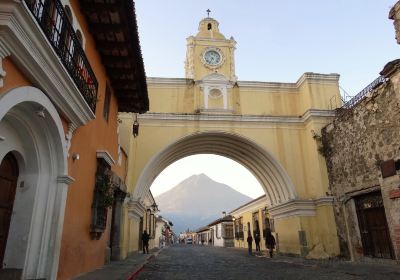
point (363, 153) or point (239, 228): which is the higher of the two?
point (363, 153)

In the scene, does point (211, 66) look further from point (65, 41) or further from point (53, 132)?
point (53, 132)

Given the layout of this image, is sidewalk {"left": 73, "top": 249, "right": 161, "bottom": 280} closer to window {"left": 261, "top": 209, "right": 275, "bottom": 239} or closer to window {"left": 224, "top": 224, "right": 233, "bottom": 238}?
window {"left": 261, "top": 209, "right": 275, "bottom": 239}

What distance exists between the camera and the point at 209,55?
20875 millimetres

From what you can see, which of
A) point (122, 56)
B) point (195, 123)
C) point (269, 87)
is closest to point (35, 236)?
point (122, 56)

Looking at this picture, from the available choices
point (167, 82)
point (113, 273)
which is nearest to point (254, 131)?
point (167, 82)

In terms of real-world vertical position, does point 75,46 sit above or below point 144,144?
below

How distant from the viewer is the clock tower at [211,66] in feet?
62.4

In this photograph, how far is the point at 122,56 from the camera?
358 inches

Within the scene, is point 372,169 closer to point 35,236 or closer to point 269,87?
point 269,87

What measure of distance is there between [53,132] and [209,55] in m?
16.2

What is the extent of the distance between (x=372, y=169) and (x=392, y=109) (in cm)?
253

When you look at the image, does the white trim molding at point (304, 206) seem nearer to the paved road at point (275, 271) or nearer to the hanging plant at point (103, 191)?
the paved road at point (275, 271)

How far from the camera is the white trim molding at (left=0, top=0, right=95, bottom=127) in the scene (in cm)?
379

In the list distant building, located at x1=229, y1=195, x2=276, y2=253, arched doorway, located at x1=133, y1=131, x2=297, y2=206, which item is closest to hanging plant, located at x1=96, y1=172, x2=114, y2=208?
arched doorway, located at x1=133, y1=131, x2=297, y2=206
